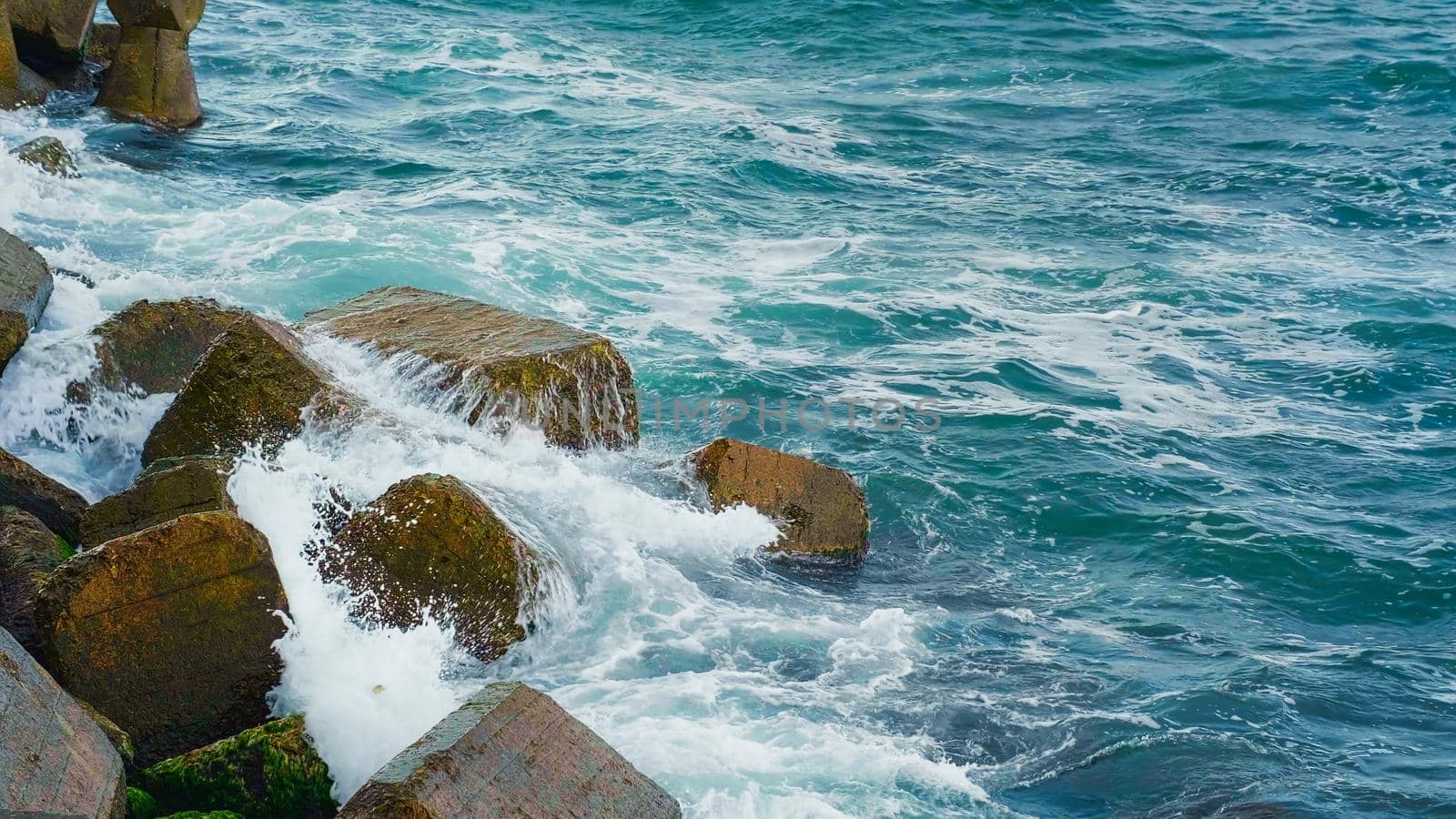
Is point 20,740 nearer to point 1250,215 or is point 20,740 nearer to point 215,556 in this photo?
Answer: point 215,556

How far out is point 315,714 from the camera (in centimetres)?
464

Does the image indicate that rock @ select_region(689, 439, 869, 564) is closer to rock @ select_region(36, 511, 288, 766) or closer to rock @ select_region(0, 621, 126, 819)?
rock @ select_region(36, 511, 288, 766)

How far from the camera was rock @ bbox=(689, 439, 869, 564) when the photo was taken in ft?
23.5

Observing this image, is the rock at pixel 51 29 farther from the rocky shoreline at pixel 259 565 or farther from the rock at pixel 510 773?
the rock at pixel 510 773

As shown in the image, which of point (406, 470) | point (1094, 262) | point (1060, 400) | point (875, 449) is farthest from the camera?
A: point (1094, 262)

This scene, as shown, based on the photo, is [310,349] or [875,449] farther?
[875,449]

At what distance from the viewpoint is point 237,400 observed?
6441 millimetres

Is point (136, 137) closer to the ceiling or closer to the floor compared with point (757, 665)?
closer to the ceiling

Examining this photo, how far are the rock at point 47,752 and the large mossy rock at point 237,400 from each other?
2386mm

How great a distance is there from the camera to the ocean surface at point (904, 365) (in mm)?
5762

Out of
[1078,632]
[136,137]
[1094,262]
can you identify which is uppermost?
[136,137]

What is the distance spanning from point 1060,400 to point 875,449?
75.4 inches

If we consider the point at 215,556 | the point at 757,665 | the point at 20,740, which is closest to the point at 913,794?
the point at 757,665

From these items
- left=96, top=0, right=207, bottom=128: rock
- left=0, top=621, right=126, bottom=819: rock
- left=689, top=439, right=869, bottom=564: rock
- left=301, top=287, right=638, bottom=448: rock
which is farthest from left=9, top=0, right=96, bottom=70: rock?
left=0, top=621, right=126, bottom=819: rock
